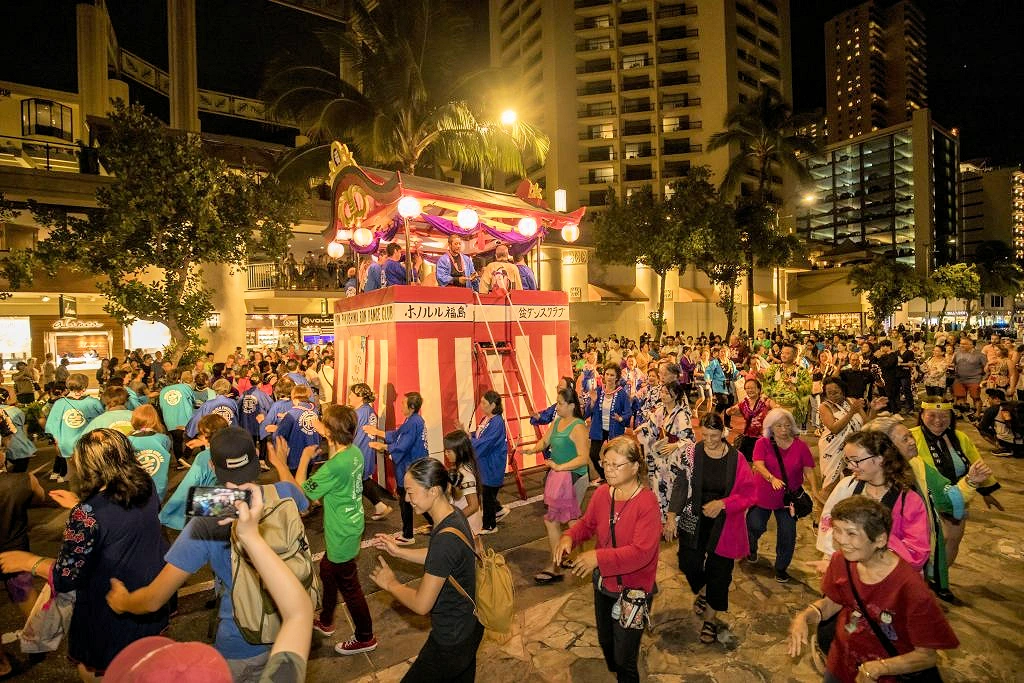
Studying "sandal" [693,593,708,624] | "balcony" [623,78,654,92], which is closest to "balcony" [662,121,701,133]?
"balcony" [623,78,654,92]

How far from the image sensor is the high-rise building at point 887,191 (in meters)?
88.7

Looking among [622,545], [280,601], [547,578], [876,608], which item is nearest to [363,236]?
[547,578]

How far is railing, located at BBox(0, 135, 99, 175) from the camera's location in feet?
60.3

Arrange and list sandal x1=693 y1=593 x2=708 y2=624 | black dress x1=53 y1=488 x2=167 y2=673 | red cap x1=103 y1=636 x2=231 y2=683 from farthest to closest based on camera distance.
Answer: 1. sandal x1=693 y1=593 x2=708 y2=624
2. black dress x1=53 y1=488 x2=167 y2=673
3. red cap x1=103 y1=636 x2=231 y2=683

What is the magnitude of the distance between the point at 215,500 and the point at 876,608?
2.70 metres

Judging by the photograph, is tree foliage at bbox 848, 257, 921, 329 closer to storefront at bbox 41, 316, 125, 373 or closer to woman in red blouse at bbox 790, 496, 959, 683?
woman in red blouse at bbox 790, 496, 959, 683

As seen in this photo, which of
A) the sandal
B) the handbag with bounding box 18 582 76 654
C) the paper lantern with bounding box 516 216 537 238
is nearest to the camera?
the handbag with bounding box 18 582 76 654

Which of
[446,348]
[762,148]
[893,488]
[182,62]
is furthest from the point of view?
[762,148]

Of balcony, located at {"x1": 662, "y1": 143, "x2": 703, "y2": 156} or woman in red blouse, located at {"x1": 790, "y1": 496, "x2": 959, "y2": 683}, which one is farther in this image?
balcony, located at {"x1": 662, "y1": 143, "x2": 703, "y2": 156}

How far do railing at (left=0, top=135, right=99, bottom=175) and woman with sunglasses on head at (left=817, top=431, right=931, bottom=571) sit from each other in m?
21.6

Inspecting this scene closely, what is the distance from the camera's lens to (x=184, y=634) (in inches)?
174

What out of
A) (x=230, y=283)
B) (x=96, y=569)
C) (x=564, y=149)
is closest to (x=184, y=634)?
(x=96, y=569)

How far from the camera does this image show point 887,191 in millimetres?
95875

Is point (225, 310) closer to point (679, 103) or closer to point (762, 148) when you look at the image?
point (762, 148)
